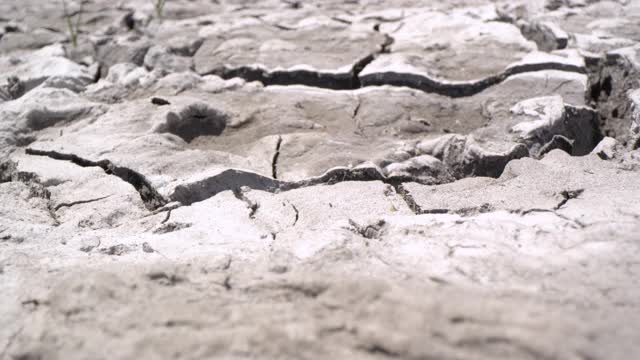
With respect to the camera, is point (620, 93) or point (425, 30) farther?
point (425, 30)

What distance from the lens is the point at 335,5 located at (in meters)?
3.81

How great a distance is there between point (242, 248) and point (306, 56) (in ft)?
5.40

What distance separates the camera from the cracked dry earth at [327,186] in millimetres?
992

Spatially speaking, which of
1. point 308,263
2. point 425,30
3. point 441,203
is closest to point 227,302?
point 308,263

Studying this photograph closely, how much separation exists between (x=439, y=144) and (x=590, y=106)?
0.78 metres

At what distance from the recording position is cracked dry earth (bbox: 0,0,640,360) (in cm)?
99

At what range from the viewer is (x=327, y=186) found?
1726 millimetres

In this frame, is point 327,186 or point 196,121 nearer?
point 327,186

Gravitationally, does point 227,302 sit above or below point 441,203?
above

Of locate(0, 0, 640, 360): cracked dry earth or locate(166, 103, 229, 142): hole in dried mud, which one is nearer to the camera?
locate(0, 0, 640, 360): cracked dry earth

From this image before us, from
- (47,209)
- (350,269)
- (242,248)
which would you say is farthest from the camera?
Result: (47,209)

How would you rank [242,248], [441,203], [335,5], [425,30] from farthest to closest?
[335,5] → [425,30] → [441,203] → [242,248]

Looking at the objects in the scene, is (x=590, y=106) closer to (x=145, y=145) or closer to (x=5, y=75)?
(x=145, y=145)

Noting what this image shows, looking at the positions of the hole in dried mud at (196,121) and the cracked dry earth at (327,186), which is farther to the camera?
the hole in dried mud at (196,121)
